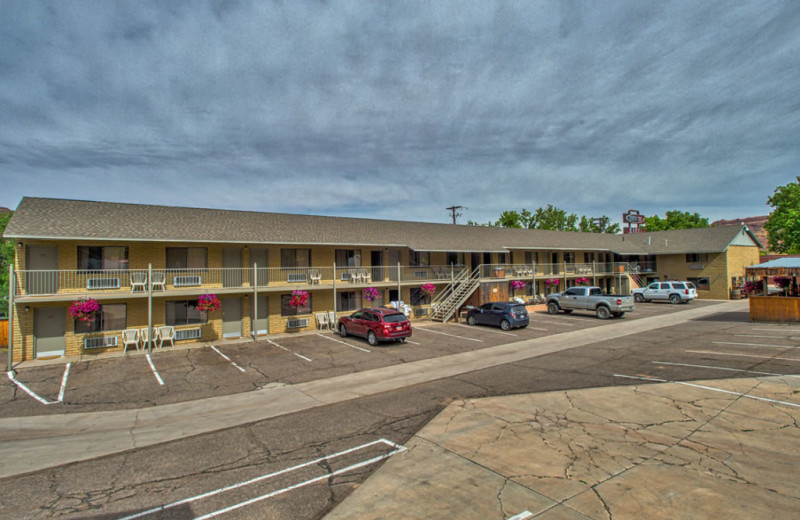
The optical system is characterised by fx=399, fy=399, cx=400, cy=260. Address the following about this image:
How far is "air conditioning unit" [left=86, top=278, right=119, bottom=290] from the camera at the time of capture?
712 inches

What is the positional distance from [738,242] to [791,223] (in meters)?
14.5

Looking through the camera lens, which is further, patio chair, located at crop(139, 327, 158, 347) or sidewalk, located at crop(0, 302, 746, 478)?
patio chair, located at crop(139, 327, 158, 347)

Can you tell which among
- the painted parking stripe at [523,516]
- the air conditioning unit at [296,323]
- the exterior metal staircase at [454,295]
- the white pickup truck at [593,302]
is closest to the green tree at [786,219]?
the white pickup truck at [593,302]

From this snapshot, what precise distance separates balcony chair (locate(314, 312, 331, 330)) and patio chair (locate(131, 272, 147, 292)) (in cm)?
894

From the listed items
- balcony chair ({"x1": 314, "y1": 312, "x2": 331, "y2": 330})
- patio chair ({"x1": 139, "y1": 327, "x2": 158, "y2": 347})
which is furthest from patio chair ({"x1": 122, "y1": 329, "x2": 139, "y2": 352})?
balcony chair ({"x1": 314, "y1": 312, "x2": 331, "y2": 330})

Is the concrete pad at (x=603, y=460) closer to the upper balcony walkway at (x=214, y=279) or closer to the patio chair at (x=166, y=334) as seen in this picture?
the upper balcony walkway at (x=214, y=279)

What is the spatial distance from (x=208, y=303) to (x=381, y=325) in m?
8.44

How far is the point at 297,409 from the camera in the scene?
10656mm

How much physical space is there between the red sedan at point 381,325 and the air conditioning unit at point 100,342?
11.2m

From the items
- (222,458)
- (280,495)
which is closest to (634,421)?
(280,495)

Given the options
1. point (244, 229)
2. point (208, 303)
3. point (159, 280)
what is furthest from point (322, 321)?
point (159, 280)

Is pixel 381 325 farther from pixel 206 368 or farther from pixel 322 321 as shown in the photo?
pixel 206 368

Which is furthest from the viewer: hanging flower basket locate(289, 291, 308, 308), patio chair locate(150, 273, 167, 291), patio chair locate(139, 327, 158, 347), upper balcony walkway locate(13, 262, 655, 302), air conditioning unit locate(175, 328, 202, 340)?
hanging flower basket locate(289, 291, 308, 308)

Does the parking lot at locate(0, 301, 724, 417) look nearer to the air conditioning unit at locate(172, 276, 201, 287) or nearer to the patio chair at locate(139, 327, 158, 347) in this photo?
the patio chair at locate(139, 327, 158, 347)
